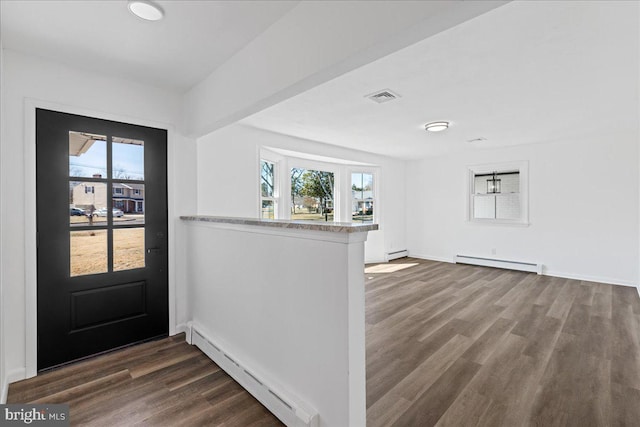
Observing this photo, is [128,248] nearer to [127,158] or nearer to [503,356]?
[127,158]

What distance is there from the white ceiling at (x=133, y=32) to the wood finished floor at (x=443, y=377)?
2455 millimetres

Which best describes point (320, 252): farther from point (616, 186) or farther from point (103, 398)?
point (616, 186)

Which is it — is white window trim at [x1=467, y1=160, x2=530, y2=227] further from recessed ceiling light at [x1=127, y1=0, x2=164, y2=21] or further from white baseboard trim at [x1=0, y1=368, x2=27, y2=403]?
white baseboard trim at [x1=0, y1=368, x2=27, y2=403]

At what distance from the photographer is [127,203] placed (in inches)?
106

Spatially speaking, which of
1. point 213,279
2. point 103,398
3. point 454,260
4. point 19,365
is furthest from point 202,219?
point 454,260

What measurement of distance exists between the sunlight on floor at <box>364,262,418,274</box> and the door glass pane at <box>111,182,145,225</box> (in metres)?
4.06

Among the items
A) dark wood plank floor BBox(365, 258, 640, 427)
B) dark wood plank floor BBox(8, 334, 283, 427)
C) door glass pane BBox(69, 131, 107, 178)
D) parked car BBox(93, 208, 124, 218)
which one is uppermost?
door glass pane BBox(69, 131, 107, 178)

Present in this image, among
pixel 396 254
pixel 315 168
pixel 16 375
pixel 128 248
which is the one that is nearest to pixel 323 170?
pixel 315 168

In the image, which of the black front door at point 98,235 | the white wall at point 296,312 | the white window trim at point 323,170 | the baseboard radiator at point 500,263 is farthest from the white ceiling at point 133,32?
the baseboard radiator at point 500,263

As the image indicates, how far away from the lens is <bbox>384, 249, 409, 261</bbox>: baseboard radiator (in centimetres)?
680

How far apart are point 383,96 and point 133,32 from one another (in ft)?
7.23

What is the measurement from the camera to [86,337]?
8.28 feet

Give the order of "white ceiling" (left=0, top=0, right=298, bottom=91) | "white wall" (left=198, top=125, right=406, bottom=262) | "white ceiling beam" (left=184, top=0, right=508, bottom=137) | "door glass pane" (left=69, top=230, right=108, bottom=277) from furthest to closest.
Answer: "white wall" (left=198, top=125, right=406, bottom=262) → "door glass pane" (left=69, top=230, right=108, bottom=277) → "white ceiling" (left=0, top=0, right=298, bottom=91) → "white ceiling beam" (left=184, top=0, right=508, bottom=137)

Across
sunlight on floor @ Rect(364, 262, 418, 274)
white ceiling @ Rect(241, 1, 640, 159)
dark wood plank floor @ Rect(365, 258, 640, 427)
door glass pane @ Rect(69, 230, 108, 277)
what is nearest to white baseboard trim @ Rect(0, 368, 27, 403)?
door glass pane @ Rect(69, 230, 108, 277)
